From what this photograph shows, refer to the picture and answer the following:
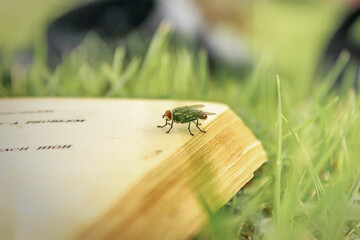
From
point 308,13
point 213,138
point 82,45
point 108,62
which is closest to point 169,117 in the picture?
point 213,138

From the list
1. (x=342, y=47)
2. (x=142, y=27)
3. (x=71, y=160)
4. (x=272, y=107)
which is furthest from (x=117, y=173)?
(x=142, y=27)

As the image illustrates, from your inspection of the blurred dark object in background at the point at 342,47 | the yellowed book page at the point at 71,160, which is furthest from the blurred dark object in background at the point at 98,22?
the yellowed book page at the point at 71,160

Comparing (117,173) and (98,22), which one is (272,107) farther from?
(98,22)

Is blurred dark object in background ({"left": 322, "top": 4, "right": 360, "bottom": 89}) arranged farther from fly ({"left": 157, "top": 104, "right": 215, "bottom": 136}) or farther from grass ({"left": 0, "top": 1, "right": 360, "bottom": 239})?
fly ({"left": 157, "top": 104, "right": 215, "bottom": 136})

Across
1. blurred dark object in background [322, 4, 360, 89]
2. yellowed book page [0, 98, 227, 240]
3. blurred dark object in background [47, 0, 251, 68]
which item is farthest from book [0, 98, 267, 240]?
blurred dark object in background [47, 0, 251, 68]

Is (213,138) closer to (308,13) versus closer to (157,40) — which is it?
(157,40)

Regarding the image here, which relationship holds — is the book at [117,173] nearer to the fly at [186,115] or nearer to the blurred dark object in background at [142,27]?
the fly at [186,115]
